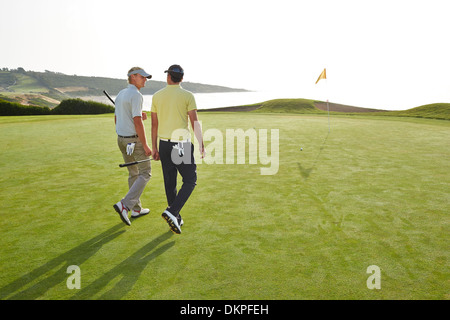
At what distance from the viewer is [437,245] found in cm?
412

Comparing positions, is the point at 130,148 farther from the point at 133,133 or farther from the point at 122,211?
the point at 122,211

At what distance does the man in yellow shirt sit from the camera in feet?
15.1

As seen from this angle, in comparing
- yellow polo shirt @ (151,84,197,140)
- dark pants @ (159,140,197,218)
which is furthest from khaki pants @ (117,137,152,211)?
yellow polo shirt @ (151,84,197,140)

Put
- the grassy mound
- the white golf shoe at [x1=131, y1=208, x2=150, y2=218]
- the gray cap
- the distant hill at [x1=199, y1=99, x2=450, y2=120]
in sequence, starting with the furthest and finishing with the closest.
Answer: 1. the distant hill at [x1=199, y1=99, x2=450, y2=120]
2. the grassy mound
3. the white golf shoe at [x1=131, y1=208, x2=150, y2=218]
4. the gray cap

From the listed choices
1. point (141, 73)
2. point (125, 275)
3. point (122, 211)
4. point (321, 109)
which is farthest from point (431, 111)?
point (125, 275)

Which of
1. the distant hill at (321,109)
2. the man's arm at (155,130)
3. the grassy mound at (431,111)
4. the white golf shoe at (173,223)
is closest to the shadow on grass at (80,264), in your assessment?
the white golf shoe at (173,223)

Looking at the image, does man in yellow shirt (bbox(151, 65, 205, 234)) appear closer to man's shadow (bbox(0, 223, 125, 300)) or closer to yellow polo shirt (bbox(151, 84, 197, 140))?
yellow polo shirt (bbox(151, 84, 197, 140))

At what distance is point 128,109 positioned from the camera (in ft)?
16.5

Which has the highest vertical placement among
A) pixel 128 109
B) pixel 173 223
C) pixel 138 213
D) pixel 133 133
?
pixel 128 109

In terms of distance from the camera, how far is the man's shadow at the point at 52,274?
10.5 feet

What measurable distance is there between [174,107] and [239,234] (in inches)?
78.7

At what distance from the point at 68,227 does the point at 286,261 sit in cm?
319

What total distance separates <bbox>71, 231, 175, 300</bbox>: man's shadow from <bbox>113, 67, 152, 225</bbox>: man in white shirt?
986 mm

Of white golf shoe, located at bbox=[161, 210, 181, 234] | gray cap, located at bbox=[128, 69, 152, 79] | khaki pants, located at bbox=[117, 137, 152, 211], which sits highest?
gray cap, located at bbox=[128, 69, 152, 79]
